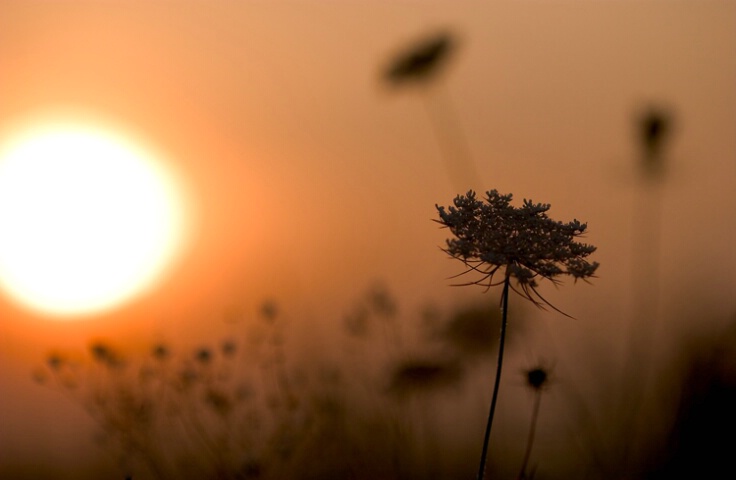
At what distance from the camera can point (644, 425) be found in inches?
206

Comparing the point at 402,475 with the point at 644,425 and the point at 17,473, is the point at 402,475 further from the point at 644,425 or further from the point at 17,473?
the point at 17,473

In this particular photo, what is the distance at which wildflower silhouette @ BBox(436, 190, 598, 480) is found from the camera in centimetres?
339

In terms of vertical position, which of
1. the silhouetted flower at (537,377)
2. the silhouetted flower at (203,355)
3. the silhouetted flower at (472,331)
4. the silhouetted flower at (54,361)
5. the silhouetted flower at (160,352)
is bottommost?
the silhouetted flower at (537,377)

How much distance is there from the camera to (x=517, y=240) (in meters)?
3.41

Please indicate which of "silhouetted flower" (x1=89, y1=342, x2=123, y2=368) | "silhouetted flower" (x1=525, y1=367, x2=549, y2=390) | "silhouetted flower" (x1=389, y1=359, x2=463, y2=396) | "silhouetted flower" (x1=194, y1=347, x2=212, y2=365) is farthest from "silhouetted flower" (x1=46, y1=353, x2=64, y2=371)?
"silhouetted flower" (x1=525, y1=367, x2=549, y2=390)

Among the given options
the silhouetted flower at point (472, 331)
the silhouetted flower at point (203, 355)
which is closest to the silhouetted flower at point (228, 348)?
the silhouetted flower at point (203, 355)

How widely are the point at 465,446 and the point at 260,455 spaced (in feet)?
7.46

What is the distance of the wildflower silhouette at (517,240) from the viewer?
3393 mm

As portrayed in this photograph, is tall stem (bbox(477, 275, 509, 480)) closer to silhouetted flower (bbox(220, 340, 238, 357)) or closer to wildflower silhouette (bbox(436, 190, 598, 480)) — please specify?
wildflower silhouette (bbox(436, 190, 598, 480))

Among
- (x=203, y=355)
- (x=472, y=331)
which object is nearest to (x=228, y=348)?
(x=203, y=355)

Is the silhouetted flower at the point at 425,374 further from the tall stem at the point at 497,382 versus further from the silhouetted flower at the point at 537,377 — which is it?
the tall stem at the point at 497,382

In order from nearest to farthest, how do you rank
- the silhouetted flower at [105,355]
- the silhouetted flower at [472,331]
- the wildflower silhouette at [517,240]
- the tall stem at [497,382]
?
the tall stem at [497,382] < the wildflower silhouette at [517,240] < the silhouetted flower at [105,355] < the silhouetted flower at [472,331]

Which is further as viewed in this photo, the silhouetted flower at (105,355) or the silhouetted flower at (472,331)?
the silhouetted flower at (472,331)

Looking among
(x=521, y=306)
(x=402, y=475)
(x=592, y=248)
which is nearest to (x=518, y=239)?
(x=592, y=248)
